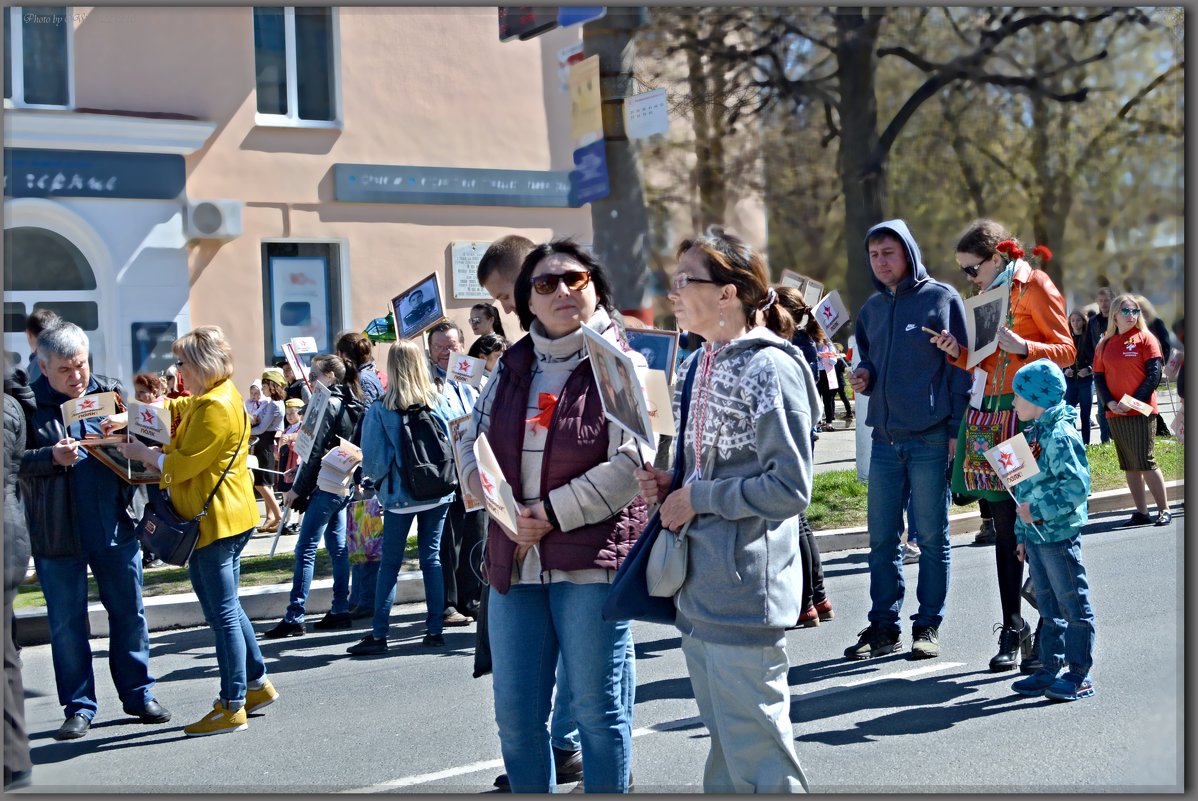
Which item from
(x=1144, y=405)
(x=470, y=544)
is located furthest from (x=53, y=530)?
(x=1144, y=405)

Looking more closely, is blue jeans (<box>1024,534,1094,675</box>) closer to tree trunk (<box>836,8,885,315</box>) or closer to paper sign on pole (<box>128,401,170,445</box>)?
paper sign on pole (<box>128,401,170,445</box>)

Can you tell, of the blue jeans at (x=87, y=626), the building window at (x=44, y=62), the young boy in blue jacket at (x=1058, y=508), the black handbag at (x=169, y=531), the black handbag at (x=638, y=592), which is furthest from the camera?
the building window at (x=44, y=62)

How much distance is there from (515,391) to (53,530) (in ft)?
9.93

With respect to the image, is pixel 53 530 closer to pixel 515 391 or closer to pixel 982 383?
pixel 515 391

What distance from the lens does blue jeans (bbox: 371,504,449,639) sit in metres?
7.89

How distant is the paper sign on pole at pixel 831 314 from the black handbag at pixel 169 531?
4.38 metres

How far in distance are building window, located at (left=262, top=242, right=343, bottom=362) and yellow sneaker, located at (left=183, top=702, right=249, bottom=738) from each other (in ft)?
36.4

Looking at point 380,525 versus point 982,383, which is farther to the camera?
point 380,525

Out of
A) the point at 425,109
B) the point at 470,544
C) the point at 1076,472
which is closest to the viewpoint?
the point at 1076,472

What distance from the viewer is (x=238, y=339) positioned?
16.7 m

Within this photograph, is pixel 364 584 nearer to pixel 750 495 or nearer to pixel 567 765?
pixel 567 765

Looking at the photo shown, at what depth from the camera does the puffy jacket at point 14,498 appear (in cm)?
503

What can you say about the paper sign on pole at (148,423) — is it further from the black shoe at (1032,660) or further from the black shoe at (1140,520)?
the black shoe at (1140,520)

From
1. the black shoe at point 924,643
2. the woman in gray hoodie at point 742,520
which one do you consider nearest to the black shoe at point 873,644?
the black shoe at point 924,643
